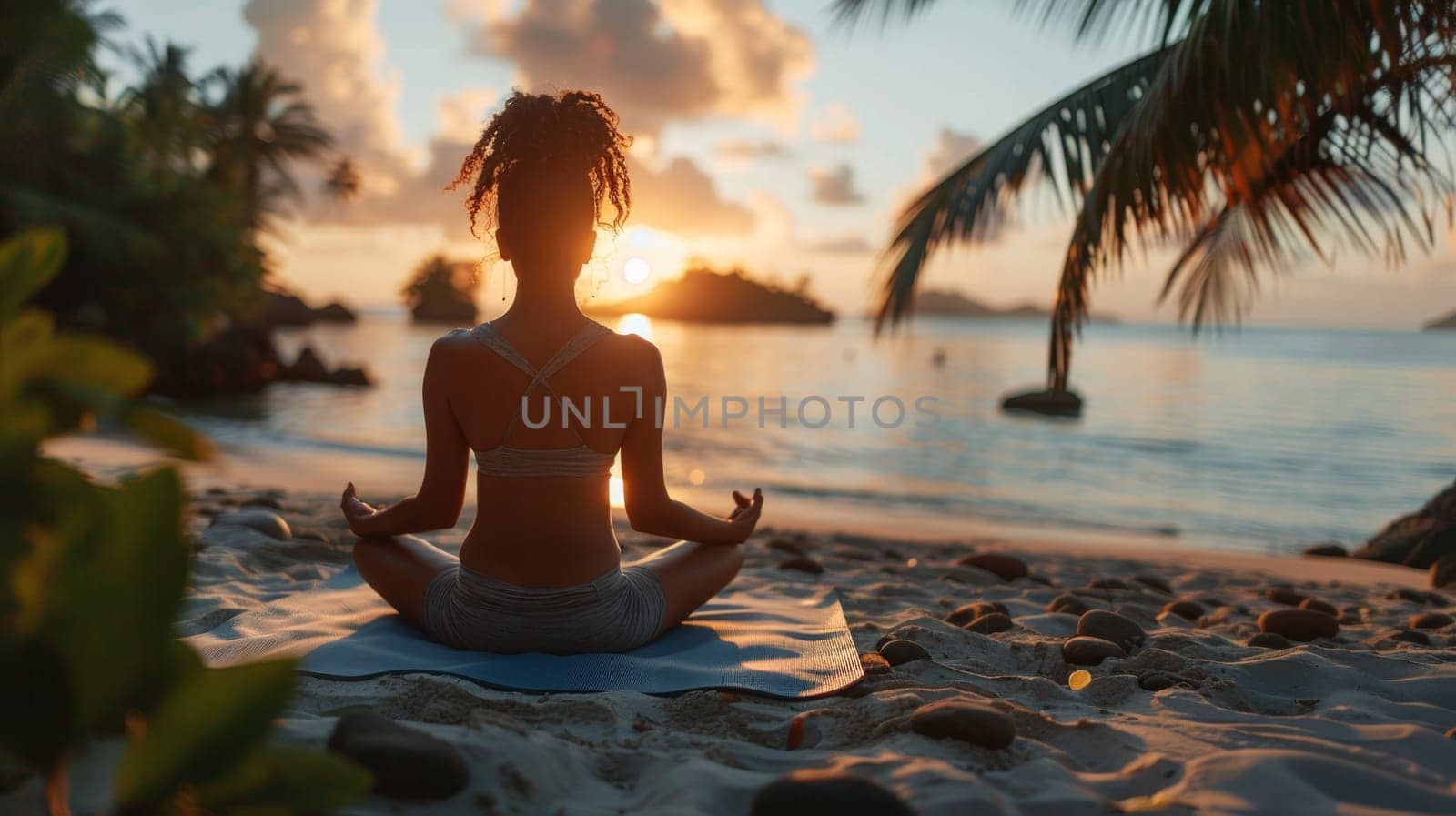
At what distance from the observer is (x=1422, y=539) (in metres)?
6.38

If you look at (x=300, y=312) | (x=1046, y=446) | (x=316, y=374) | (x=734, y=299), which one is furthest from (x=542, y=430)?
(x=734, y=299)

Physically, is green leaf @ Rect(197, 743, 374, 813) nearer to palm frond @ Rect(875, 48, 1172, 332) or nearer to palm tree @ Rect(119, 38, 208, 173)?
palm frond @ Rect(875, 48, 1172, 332)

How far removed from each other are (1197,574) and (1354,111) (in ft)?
9.86

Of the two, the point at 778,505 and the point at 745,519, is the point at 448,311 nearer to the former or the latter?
the point at 778,505

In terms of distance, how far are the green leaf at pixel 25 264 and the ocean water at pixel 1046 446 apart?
190 inches

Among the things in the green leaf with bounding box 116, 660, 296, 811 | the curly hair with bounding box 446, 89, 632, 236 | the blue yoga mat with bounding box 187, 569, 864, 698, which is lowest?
the blue yoga mat with bounding box 187, 569, 864, 698

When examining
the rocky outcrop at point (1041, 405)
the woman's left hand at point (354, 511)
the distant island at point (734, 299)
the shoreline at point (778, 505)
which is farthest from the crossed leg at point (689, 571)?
the distant island at point (734, 299)

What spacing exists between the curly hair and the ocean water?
9.77ft

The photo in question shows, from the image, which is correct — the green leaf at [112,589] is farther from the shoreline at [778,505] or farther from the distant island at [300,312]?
the distant island at [300,312]

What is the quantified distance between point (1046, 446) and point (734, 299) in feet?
257

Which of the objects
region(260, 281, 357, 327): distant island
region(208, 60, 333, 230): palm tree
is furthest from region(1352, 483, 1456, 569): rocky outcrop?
region(260, 281, 357, 327): distant island

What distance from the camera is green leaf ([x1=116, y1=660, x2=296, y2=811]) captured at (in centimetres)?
76

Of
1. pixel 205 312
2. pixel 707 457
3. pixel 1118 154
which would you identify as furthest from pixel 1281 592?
pixel 205 312

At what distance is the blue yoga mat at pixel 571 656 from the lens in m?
2.61
